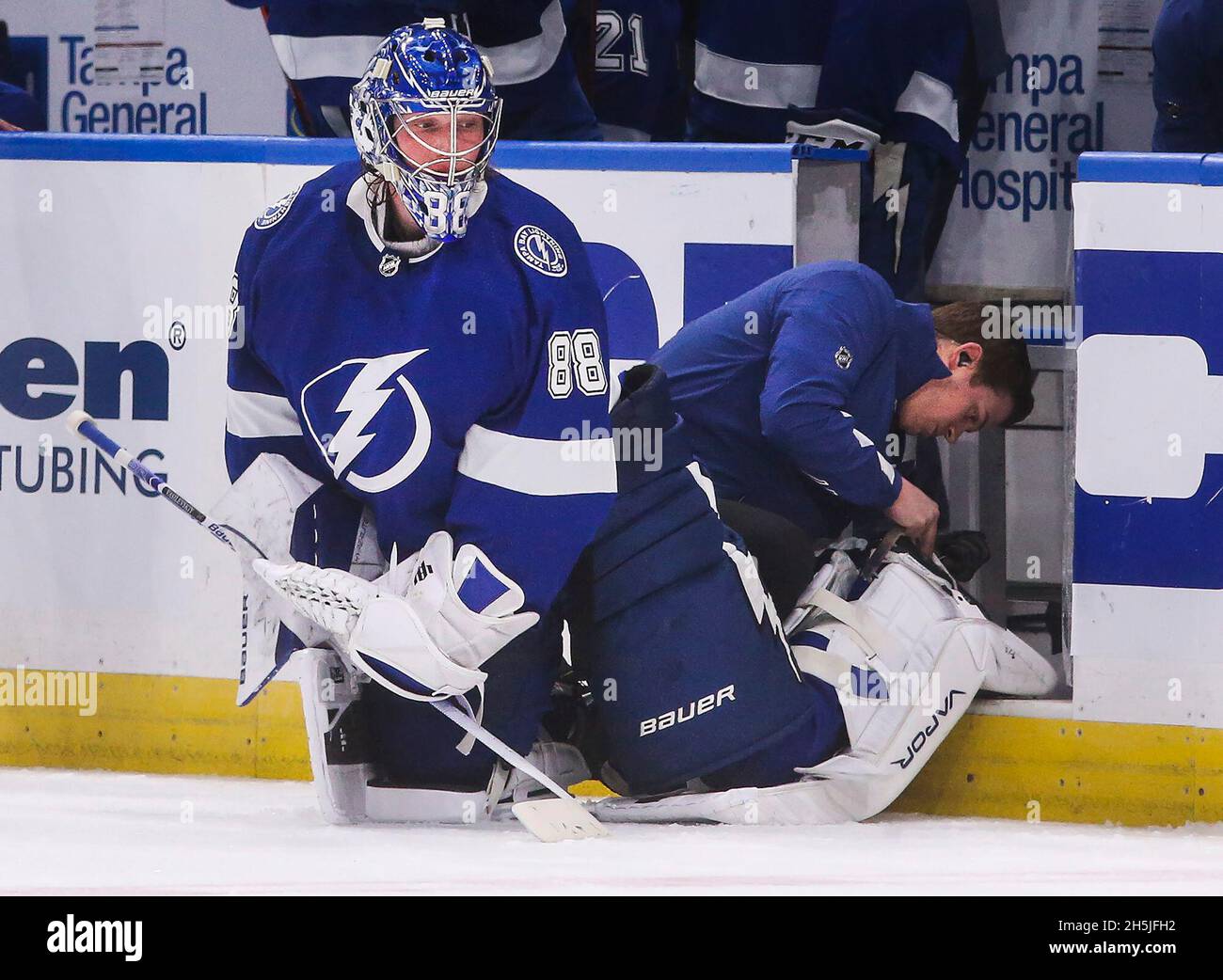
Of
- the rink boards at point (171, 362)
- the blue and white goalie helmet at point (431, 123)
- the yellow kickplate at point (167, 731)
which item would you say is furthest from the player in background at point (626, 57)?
the yellow kickplate at point (167, 731)

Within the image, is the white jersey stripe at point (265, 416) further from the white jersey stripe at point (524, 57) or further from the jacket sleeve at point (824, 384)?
the white jersey stripe at point (524, 57)

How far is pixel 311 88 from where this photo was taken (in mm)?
3975

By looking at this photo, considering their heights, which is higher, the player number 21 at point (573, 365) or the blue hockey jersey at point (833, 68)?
the blue hockey jersey at point (833, 68)

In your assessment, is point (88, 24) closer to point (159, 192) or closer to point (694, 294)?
point (159, 192)

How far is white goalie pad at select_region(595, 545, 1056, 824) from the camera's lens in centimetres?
331

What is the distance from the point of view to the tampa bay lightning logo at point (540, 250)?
127 inches

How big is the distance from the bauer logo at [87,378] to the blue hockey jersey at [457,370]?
1.57 ft

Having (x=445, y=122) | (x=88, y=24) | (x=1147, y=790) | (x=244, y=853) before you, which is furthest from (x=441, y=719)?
(x=88, y=24)

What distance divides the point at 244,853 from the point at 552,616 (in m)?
0.69

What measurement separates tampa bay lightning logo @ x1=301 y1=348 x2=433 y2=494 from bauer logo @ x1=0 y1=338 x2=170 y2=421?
0.56 meters

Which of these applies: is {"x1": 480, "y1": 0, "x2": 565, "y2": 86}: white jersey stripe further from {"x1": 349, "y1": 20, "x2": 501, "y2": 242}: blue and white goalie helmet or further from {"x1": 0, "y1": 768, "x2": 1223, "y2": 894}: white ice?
{"x1": 0, "y1": 768, "x2": 1223, "y2": 894}: white ice
